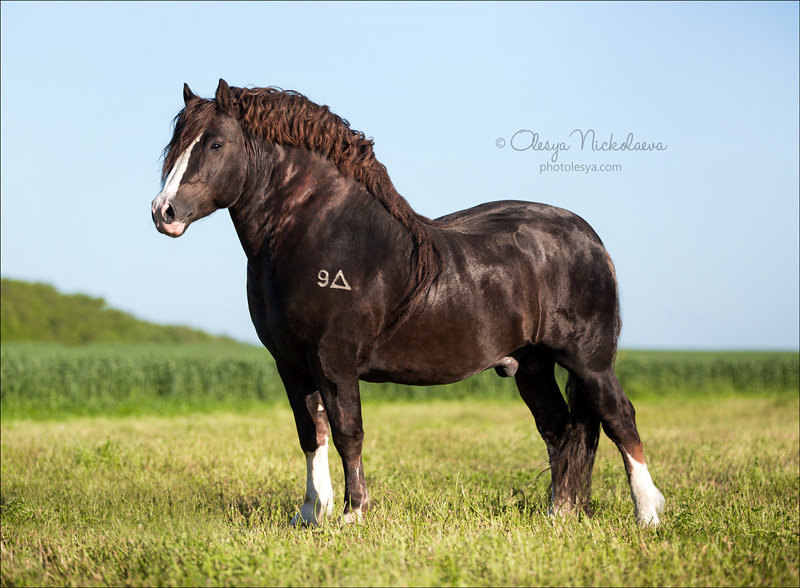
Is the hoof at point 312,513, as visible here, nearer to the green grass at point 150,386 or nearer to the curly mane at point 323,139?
the curly mane at point 323,139

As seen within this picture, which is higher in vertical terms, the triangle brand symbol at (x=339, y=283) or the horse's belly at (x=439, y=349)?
the triangle brand symbol at (x=339, y=283)

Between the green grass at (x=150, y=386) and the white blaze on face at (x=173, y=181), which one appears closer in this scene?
the white blaze on face at (x=173, y=181)

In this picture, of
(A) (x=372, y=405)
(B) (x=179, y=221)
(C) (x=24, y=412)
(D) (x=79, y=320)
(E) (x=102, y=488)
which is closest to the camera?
(B) (x=179, y=221)

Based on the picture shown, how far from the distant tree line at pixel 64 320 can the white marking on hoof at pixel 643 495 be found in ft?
132

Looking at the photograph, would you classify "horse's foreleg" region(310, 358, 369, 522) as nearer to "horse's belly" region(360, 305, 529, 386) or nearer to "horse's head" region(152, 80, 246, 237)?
"horse's belly" region(360, 305, 529, 386)

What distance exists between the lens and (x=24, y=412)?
60.4 ft

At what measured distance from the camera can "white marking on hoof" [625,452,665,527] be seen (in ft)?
18.6

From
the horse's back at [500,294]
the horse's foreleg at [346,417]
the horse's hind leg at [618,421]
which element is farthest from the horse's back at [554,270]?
the horse's foreleg at [346,417]

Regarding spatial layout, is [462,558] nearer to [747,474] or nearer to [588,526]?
[588,526]

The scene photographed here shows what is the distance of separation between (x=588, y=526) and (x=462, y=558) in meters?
1.29

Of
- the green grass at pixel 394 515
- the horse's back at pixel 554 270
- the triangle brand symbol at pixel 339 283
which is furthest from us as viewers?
the horse's back at pixel 554 270

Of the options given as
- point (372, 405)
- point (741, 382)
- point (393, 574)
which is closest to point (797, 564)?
point (393, 574)

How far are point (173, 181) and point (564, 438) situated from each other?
11.5 ft

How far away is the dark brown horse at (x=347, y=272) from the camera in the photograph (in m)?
4.93
